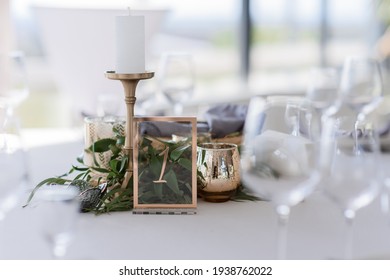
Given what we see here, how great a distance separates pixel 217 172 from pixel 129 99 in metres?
0.21

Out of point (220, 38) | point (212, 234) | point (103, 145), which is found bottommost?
point (212, 234)

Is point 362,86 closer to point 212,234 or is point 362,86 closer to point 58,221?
point 212,234

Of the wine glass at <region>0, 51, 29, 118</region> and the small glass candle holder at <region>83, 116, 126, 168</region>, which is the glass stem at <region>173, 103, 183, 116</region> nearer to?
the wine glass at <region>0, 51, 29, 118</region>

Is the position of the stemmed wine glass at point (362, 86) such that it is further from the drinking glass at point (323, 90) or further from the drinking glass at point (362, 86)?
the drinking glass at point (323, 90)

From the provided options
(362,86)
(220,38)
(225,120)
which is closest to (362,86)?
(362,86)

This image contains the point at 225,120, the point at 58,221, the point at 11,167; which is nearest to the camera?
the point at 58,221

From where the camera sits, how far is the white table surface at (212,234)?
96 cm

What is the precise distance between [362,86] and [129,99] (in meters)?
0.74

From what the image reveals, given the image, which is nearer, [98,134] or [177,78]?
[98,134]

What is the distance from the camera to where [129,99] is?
120cm

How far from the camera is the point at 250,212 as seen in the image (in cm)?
115

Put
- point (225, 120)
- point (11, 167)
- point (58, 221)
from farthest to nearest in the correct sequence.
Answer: point (225, 120)
point (11, 167)
point (58, 221)

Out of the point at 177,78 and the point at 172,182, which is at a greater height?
the point at 177,78
